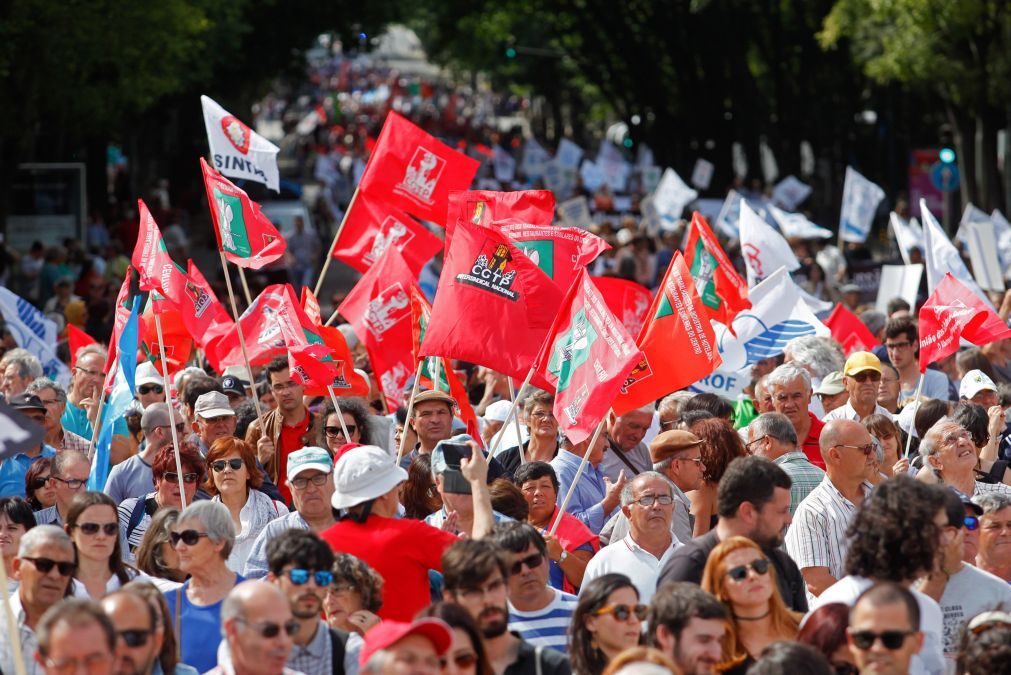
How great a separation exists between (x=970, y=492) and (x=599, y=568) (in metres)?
1.99

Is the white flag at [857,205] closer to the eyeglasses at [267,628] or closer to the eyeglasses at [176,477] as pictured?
the eyeglasses at [176,477]

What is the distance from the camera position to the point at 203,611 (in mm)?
6883

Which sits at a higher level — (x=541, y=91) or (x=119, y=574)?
(x=119, y=574)

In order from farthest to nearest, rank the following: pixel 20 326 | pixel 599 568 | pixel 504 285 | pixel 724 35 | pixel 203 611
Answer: pixel 724 35, pixel 20 326, pixel 504 285, pixel 599 568, pixel 203 611

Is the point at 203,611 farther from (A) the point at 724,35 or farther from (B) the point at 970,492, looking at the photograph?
(A) the point at 724,35

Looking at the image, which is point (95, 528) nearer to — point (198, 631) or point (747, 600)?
point (198, 631)

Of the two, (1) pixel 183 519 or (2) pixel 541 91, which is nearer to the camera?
(1) pixel 183 519

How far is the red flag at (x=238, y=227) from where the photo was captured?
1131cm

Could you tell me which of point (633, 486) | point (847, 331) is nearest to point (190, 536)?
point (633, 486)

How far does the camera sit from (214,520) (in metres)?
7.02

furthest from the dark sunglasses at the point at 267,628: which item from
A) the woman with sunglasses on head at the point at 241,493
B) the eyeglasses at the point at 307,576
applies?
the woman with sunglasses on head at the point at 241,493

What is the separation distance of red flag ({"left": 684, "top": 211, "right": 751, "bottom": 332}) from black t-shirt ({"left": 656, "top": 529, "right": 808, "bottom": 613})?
5.01 metres

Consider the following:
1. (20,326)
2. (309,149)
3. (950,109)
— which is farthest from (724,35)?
(20,326)

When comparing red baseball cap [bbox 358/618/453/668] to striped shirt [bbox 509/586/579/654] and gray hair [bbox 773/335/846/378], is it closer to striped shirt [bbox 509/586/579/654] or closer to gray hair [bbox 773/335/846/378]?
striped shirt [bbox 509/586/579/654]
